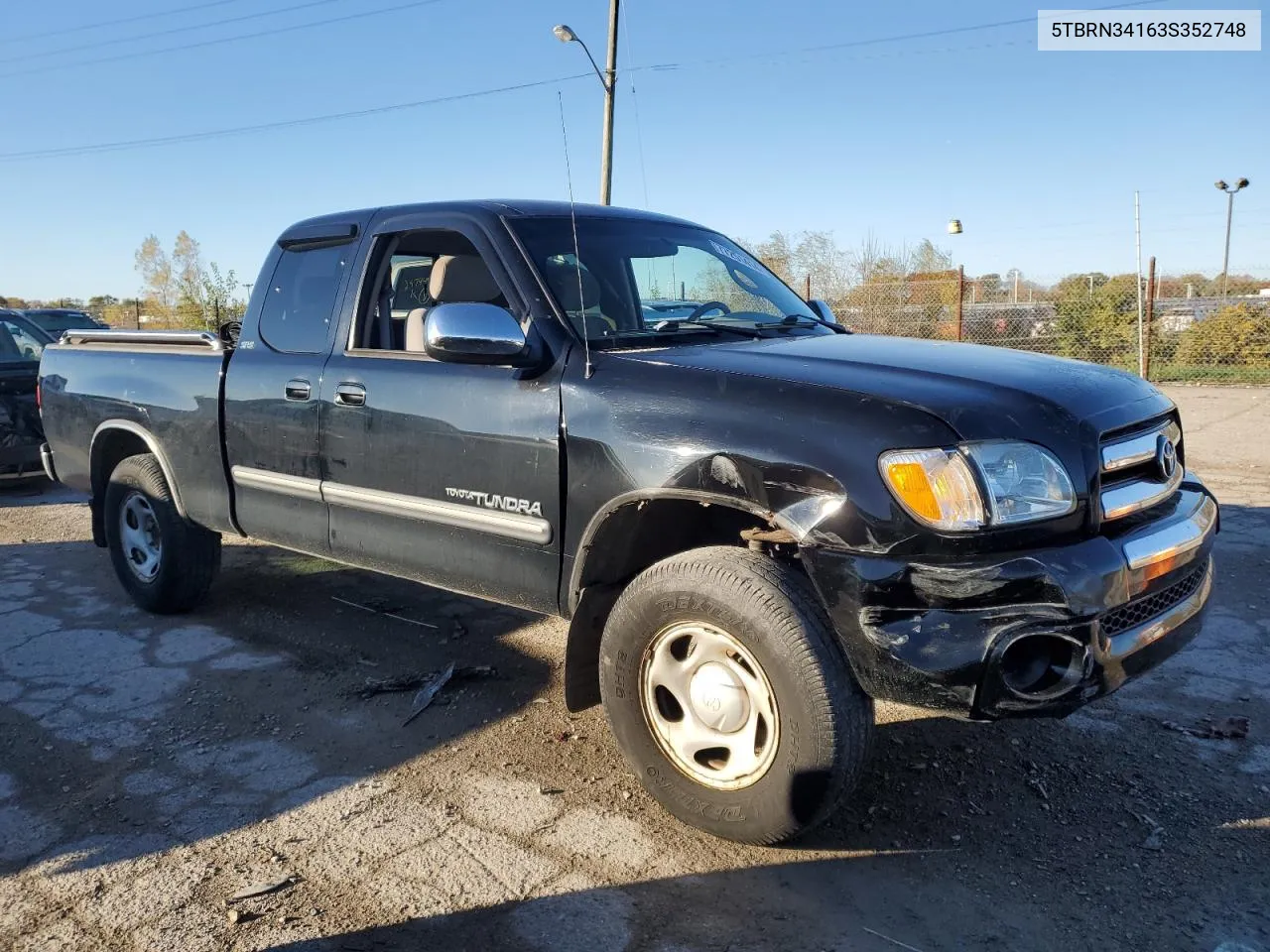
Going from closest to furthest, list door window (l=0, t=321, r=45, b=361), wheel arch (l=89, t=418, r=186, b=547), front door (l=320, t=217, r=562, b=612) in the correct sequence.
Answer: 1. front door (l=320, t=217, r=562, b=612)
2. wheel arch (l=89, t=418, r=186, b=547)
3. door window (l=0, t=321, r=45, b=361)

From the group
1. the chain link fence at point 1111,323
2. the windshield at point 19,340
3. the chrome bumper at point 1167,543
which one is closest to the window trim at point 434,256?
the chrome bumper at point 1167,543

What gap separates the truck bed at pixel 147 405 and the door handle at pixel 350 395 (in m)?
0.92

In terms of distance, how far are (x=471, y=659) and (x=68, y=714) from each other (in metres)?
1.62

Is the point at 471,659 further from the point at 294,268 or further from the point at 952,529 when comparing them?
the point at 952,529

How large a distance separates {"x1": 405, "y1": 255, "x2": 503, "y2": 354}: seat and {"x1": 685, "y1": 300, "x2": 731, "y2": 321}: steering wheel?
0.74 metres

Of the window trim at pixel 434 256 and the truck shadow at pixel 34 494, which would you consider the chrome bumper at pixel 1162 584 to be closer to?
the window trim at pixel 434 256

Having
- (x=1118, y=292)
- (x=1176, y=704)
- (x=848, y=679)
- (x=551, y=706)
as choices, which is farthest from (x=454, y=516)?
(x=1118, y=292)

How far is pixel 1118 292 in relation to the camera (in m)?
14.5

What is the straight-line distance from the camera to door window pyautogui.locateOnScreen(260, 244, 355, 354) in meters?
4.09

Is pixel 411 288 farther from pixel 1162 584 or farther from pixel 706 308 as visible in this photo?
pixel 1162 584

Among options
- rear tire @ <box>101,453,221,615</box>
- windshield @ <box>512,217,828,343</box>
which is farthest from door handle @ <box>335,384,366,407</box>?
rear tire @ <box>101,453,221,615</box>

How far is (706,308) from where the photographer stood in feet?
12.4

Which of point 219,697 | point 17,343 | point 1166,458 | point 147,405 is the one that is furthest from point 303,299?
point 17,343

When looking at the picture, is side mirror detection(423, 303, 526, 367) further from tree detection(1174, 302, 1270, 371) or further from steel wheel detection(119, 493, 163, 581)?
tree detection(1174, 302, 1270, 371)
